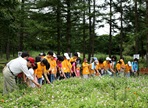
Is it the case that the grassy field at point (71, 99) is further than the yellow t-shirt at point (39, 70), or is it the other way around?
the yellow t-shirt at point (39, 70)

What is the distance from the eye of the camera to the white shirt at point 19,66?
23.5ft

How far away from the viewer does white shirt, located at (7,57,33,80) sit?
718cm

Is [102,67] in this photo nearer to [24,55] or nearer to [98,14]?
[24,55]

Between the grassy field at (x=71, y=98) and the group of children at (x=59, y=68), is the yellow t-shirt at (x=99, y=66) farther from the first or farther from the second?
the grassy field at (x=71, y=98)

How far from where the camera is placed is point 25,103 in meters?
6.40

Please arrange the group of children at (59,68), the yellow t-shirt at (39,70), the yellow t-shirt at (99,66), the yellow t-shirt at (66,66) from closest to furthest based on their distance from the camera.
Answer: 1. the group of children at (59,68)
2. the yellow t-shirt at (39,70)
3. the yellow t-shirt at (66,66)
4. the yellow t-shirt at (99,66)

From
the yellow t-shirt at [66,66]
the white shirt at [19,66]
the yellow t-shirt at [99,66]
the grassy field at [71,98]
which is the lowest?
the grassy field at [71,98]

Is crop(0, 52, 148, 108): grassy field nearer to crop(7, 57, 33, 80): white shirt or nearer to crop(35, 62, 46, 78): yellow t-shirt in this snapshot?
crop(7, 57, 33, 80): white shirt

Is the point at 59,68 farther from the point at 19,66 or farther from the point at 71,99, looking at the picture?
the point at 71,99

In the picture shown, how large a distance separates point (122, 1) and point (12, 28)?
16.3m

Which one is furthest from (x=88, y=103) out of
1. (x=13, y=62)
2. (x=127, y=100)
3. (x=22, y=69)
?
(x=13, y=62)

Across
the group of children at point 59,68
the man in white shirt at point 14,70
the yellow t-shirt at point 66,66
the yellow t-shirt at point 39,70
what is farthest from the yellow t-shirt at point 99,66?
the man in white shirt at point 14,70

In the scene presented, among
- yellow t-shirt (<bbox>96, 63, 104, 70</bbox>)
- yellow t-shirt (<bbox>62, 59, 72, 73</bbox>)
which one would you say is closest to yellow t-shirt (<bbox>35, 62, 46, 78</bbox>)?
yellow t-shirt (<bbox>62, 59, 72, 73</bbox>)

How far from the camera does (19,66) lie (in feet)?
24.1
